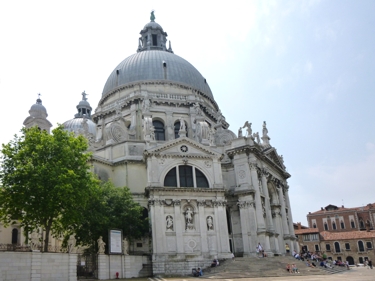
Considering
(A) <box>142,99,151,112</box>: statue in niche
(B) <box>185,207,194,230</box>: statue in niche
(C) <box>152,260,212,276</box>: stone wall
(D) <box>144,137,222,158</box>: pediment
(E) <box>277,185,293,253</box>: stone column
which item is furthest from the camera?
(E) <box>277,185,293,253</box>: stone column

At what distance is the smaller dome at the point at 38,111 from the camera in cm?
5764

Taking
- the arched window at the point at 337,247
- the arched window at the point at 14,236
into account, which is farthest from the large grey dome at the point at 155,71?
the arched window at the point at 337,247

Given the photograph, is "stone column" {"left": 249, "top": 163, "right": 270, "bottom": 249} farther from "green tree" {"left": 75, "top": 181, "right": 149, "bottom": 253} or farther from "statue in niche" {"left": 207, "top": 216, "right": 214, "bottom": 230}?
"green tree" {"left": 75, "top": 181, "right": 149, "bottom": 253}

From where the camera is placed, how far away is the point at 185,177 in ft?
125

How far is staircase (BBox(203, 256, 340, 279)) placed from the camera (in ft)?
100

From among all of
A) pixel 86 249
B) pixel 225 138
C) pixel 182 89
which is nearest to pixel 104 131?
pixel 182 89

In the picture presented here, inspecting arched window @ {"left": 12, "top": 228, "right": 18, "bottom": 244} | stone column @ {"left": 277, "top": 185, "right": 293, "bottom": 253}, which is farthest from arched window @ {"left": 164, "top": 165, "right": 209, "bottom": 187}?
arched window @ {"left": 12, "top": 228, "right": 18, "bottom": 244}

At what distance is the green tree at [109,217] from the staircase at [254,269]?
7323 millimetres

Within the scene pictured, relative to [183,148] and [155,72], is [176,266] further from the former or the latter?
[155,72]

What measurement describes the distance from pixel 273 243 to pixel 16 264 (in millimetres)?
29139

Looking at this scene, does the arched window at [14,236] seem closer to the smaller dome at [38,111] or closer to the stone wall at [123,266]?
the stone wall at [123,266]

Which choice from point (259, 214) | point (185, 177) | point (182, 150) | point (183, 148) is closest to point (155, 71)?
point (183, 148)

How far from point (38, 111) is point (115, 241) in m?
35.7

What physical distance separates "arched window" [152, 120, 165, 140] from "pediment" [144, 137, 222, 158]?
9.37m
